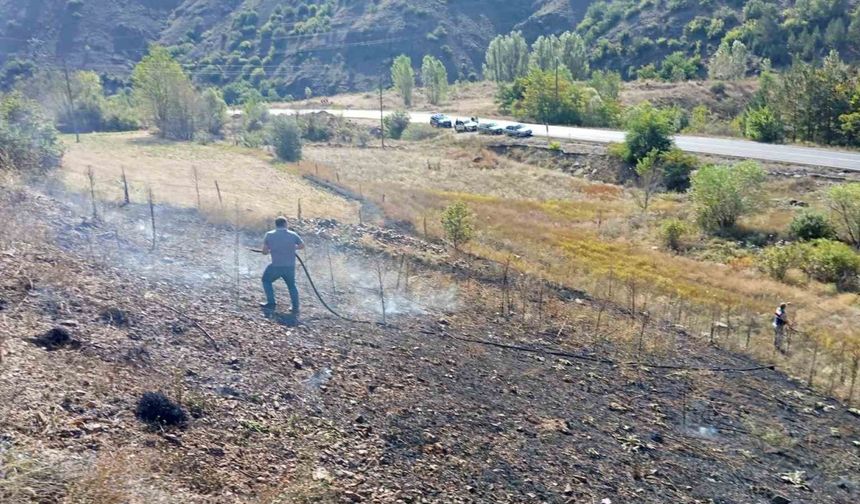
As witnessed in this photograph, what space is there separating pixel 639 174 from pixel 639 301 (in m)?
21.1

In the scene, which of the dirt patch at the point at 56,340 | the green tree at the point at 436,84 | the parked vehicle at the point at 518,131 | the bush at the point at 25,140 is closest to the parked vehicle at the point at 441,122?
the parked vehicle at the point at 518,131

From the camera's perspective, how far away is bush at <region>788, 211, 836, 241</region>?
2708cm

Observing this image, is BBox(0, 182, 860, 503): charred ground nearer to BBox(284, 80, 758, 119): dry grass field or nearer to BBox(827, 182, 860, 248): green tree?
BBox(827, 182, 860, 248): green tree

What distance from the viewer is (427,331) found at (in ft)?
42.5

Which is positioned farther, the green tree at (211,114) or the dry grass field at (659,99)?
the dry grass field at (659,99)

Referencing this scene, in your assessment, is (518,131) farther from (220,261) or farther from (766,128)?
(220,261)

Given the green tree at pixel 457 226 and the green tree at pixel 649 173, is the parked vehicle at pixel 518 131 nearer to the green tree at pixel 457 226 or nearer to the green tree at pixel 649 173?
the green tree at pixel 649 173

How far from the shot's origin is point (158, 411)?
7734 millimetres

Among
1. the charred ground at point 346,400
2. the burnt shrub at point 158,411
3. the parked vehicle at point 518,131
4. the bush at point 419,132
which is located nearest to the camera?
the charred ground at point 346,400

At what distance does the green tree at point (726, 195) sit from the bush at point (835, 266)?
17.8 feet

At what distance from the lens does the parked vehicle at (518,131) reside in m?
50.7

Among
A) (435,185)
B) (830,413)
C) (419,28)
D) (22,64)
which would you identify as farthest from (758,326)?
(419,28)

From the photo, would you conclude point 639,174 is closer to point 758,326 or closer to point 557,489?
point 758,326

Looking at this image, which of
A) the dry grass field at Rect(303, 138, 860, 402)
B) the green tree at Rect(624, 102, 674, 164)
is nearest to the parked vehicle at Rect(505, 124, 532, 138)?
the dry grass field at Rect(303, 138, 860, 402)
